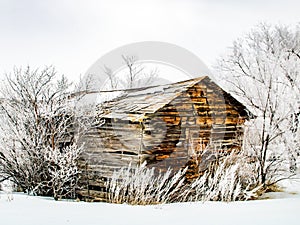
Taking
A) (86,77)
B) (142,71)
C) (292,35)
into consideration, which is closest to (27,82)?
(86,77)

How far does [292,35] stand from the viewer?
18797 mm

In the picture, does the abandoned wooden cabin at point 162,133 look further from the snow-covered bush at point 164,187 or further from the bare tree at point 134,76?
the bare tree at point 134,76

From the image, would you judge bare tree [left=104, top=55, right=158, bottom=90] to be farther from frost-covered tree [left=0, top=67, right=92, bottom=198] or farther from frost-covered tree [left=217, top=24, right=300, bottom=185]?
frost-covered tree [left=0, top=67, right=92, bottom=198]

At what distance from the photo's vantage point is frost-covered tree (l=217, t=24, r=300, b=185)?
1104cm

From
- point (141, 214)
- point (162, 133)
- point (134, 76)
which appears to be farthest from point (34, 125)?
point (134, 76)

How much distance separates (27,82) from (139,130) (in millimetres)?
3175

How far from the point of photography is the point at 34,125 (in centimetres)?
874

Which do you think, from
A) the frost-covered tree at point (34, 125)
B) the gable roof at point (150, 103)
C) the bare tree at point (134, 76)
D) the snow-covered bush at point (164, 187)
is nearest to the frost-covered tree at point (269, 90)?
the gable roof at point (150, 103)

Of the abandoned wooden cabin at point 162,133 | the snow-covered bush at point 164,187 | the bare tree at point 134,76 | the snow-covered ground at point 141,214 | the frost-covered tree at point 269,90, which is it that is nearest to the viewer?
the snow-covered ground at point 141,214

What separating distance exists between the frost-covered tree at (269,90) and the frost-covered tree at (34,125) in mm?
6060

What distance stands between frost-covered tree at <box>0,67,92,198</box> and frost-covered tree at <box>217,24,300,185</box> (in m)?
6.06

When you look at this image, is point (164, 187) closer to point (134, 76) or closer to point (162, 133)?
point (162, 133)

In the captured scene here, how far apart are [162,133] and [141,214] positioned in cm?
351

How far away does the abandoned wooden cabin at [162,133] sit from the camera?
8461 mm
